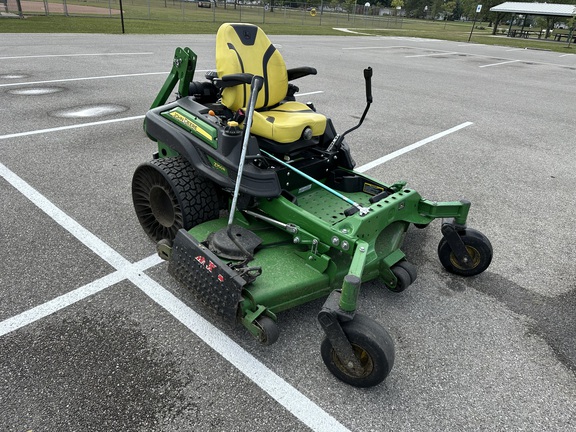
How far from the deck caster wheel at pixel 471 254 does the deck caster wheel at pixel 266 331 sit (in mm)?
1640

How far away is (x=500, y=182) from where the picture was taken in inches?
211

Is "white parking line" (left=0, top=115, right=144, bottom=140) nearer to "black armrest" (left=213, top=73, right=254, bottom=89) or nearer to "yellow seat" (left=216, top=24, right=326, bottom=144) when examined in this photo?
"yellow seat" (left=216, top=24, right=326, bottom=144)

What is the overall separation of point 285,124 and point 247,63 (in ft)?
2.54

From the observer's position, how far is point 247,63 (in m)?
3.66

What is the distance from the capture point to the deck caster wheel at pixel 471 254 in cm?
319

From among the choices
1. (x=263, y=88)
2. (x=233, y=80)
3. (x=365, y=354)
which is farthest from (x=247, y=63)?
(x=365, y=354)

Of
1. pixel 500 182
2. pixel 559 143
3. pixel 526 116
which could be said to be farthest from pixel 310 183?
pixel 526 116

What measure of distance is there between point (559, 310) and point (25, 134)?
6226 mm

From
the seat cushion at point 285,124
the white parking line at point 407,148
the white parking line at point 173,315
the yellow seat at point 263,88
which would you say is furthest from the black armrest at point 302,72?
the white parking line at point 173,315

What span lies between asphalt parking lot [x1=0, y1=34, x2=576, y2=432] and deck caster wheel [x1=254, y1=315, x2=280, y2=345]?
22cm

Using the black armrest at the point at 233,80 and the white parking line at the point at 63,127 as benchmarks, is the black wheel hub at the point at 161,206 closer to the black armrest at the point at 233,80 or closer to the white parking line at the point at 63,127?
the black armrest at the point at 233,80

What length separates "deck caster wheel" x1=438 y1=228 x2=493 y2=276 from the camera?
3.19 m

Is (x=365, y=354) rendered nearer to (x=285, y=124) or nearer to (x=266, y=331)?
(x=266, y=331)

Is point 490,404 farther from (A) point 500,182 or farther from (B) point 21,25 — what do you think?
(B) point 21,25
